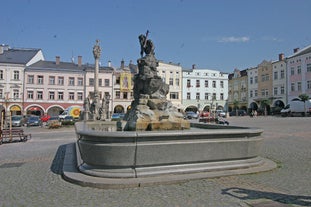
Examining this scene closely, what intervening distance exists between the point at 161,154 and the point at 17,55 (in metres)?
53.2

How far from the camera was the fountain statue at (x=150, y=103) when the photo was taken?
272 inches

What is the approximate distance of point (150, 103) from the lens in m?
7.56

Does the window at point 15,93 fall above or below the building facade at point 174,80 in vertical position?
below

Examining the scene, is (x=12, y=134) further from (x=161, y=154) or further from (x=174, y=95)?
(x=174, y=95)

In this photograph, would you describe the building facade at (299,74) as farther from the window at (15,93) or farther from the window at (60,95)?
the window at (15,93)

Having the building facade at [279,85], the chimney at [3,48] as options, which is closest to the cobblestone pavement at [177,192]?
the building facade at [279,85]

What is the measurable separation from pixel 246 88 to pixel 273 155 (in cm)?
5635

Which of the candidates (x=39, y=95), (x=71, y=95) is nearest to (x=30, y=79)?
(x=39, y=95)

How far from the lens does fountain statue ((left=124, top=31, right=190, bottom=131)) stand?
6.91m

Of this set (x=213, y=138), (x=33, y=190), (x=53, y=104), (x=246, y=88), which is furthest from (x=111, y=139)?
(x=246, y=88)

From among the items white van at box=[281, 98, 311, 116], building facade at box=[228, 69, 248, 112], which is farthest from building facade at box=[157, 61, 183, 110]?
white van at box=[281, 98, 311, 116]

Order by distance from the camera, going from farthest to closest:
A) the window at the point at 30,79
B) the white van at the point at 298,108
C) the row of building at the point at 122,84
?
the window at the point at 30,79 → the row of building at the point at 122,84 → the white van at the point at 298,108

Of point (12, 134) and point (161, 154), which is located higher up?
point (161, 154)

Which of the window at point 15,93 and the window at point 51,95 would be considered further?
the window at point 51,95
